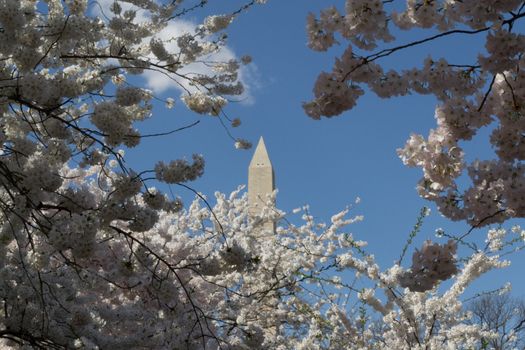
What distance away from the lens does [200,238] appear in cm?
1001

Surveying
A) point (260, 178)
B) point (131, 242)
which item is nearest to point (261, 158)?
point (260, 178)

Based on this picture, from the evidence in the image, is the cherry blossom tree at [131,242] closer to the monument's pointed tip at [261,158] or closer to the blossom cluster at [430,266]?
the blossom cluster at [430,266]

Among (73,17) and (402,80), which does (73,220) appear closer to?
(73,17)

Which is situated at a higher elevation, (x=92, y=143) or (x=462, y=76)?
(x=92, y=143)

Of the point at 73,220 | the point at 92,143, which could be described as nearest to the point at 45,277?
the point at 92,143

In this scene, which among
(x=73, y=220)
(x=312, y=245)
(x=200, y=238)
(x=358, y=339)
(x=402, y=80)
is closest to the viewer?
(x=73, y=220)

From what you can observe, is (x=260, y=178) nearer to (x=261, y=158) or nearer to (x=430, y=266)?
(x=261, y=158)

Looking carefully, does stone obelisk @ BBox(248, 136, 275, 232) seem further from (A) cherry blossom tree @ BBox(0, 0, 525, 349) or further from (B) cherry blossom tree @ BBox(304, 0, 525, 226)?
(B) cherry blossom tree @ BBox(304, 0, 525, 226)

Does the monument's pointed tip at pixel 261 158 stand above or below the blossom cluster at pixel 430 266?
above

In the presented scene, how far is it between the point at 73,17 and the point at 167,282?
2.12 m

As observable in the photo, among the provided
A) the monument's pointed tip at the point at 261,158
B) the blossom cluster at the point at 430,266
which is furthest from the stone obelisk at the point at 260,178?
the blossom cluster at the point at 430,266

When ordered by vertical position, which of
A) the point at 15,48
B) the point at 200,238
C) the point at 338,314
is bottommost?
the point at 15,48

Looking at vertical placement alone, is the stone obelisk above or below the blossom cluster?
above

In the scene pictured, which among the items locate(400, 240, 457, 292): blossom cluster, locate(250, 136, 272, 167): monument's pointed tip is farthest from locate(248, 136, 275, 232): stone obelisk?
locate(400, 240, 457, 292): blossom cluster
